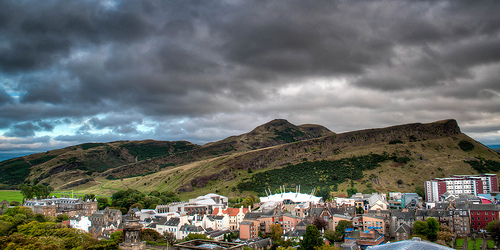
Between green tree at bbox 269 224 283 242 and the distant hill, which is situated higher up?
the distant hill

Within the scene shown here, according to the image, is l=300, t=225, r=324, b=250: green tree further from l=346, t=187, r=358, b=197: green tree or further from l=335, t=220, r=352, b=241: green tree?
l=346, t=187, r=358, b=197: green tree

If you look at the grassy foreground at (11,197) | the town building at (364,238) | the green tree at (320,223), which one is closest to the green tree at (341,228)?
the town building at (364,238)

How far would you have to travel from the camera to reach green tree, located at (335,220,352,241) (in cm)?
6149

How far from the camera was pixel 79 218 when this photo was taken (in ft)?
243

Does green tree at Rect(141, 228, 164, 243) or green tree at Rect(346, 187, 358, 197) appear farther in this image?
green tree at Rect(346, 187, 358, 197)

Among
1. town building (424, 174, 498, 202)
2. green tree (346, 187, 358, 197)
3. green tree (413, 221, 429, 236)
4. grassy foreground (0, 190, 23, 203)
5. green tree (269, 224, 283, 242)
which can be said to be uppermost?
town building (424, 174, 498, 202)

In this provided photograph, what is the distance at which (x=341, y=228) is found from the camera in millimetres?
62844

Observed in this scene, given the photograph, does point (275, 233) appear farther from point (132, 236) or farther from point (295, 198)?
point (295, 198)

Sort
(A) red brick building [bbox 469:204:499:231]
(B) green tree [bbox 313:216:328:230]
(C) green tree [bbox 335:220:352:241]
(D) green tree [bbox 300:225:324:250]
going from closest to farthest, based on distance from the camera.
A: (D) green tree [bbox 300:225:324:250]
(C) green tree [bbox 335:220:352:241]
(A) red brick building [bbox 469:204:499:231]
(B) green tree [bbox 313:216:328:230]

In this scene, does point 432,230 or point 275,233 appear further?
point 275,233

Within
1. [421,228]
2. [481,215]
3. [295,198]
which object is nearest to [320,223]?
[421,228]

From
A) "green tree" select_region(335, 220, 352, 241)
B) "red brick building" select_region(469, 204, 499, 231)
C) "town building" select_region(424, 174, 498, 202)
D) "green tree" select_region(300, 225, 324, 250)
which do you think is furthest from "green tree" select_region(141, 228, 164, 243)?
"town building" select_region(424, 174, 498, 202)

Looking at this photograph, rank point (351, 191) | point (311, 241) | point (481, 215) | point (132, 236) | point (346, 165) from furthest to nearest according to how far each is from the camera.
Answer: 1. point (346, 165)
2. point (351, 191)
3. point (481, 215)
4. point (311, 241)
5. point (132, 236)

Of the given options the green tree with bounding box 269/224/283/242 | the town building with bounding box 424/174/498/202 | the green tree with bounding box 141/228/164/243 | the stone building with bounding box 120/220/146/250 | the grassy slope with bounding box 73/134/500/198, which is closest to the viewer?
the stone building with bounding box 120/220/146/250
